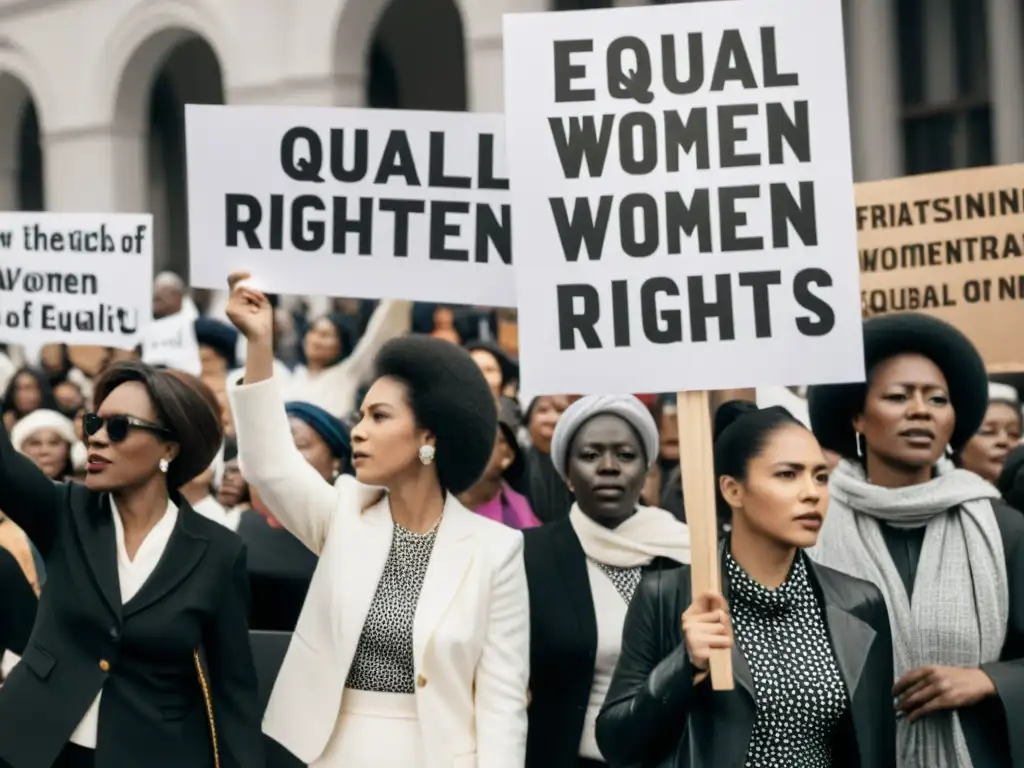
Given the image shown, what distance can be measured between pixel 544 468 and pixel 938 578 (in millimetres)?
2742

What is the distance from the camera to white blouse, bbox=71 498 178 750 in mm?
4770

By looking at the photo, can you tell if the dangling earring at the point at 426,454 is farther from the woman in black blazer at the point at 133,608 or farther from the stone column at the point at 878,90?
the stone column at the point at 878,90

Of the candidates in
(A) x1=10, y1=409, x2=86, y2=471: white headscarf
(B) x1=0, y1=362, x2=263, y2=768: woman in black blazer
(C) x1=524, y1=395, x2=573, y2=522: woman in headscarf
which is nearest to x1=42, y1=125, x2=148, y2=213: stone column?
(A) x1=10, y1=409, x2=86, y2=471: white headscarf

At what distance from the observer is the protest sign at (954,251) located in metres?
7.09

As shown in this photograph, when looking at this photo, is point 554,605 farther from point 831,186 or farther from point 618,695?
point 831,186

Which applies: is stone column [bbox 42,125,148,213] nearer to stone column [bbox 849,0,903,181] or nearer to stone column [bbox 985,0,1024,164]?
stone column [bbox 849,0,903,181]

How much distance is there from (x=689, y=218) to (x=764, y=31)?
0.48 metres

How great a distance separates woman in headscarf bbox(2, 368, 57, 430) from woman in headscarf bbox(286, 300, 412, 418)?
1.23 meters

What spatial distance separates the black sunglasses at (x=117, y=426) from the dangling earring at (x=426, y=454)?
2.08 feet

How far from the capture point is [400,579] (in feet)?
16.1

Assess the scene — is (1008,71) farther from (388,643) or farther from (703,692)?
(703,692)

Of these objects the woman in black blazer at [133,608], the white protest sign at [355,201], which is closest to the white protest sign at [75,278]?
the white protest sign at [355,201]

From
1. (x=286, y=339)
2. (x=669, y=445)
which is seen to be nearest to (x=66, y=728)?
A: (x=669, y=445)

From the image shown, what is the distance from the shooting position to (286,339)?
48.4ft
